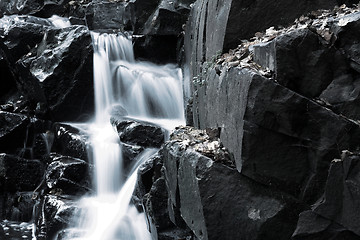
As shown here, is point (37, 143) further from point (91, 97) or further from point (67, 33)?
point (67, 33)

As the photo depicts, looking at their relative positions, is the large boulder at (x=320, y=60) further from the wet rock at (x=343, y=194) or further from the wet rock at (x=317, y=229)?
the wet rock at (x=317, y=229)

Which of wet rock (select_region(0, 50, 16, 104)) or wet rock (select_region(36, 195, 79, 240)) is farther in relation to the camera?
wet rock (select_region(0, 50, 16, 104))

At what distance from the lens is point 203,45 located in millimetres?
8664

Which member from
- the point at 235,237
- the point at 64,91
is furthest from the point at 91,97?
the point at 235,237

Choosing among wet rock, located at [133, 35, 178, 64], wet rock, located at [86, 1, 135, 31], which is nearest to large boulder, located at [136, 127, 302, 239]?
wet rock, located at [133, 35, 178, 64]

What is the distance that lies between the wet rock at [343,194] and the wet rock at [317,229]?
2.7 inches

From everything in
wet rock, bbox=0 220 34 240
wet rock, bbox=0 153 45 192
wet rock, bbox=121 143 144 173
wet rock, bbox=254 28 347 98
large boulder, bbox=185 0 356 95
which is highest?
large boulder, bbox=185 0 356 95

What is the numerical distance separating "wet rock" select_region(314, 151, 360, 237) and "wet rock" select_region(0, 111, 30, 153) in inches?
355

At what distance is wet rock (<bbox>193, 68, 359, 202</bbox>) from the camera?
16.4 feet

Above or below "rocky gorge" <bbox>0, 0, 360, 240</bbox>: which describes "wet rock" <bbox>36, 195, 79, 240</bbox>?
below

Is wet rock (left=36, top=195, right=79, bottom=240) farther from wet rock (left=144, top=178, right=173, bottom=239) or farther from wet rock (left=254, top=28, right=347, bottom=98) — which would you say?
wet rock (left=254, top=28, right=347, bottom=98)

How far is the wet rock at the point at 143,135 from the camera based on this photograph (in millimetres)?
10470

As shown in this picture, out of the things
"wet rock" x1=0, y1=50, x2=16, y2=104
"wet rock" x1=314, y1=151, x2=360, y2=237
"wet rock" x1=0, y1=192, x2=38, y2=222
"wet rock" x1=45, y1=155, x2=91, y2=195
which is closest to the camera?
"wet rock" x1=314, y1=151, x2=360, y2=237

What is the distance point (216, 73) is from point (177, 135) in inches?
50.4
